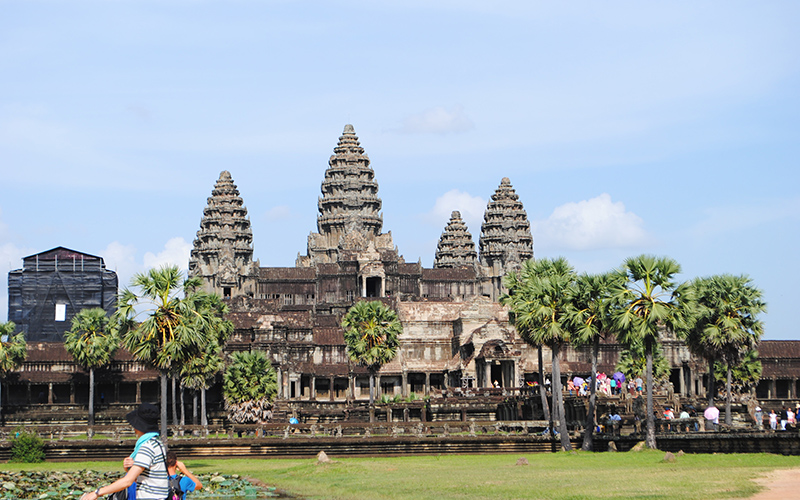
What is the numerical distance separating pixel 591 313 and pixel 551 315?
85.8 inches

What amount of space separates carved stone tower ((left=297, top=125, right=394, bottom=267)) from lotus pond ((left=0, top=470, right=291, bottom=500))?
92.9 meters

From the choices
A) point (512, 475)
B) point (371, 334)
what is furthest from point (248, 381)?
point (512, 475)

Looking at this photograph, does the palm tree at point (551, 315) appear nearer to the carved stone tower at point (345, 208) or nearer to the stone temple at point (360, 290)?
the stone temple at point (360, 290)

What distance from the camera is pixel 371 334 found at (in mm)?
72000

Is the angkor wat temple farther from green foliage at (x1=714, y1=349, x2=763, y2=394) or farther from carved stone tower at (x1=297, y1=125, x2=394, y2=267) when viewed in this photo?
carved stone tower at (x1=297, y1=125, x2=394, y2=267)

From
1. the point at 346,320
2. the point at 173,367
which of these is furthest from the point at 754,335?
the point at 173,367

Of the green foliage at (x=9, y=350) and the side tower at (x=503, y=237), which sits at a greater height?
the side tower at (x=503, y=237)

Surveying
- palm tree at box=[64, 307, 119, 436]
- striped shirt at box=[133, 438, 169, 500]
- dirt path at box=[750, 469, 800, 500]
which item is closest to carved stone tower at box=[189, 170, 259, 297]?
palm tree at box=[64, 307, 119, 436]

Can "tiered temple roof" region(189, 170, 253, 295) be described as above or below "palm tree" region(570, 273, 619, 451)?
above

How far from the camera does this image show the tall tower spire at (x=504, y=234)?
14088 centimetres

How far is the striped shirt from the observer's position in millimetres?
15055

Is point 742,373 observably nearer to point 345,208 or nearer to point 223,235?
point 345,208

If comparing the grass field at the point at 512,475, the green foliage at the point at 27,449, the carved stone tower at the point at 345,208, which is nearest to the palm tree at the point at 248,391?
the green foliage at the point at 27,449

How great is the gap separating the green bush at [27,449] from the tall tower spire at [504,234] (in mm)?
93933
